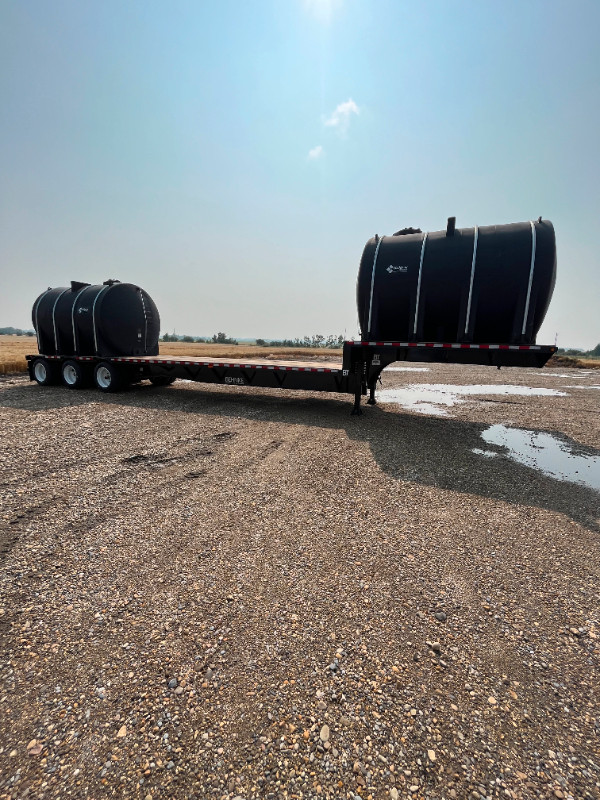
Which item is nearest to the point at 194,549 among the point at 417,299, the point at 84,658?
the point at 84,658

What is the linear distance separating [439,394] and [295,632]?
47.8 feet

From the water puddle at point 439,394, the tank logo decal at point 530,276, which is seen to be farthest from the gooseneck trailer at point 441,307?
the water puddle at point 439,394

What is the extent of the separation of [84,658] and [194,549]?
4.75 feet

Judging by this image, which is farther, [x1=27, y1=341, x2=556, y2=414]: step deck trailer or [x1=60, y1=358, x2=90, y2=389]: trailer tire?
[x1=60, y1=358, x2=90, y2=389]: trailer tire

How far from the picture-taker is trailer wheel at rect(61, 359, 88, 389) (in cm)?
1412

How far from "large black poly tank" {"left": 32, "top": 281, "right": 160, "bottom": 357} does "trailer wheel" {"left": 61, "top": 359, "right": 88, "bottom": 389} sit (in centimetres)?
49

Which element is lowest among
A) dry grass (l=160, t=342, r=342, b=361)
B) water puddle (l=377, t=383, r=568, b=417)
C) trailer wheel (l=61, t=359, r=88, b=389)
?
water puddle (l=377, t=383, r=568, b=417)

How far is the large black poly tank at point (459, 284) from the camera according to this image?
8.13 m

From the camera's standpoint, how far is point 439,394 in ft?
52.0

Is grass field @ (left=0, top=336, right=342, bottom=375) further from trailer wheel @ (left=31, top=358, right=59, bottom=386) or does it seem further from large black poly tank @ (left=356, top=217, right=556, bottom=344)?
large black poly tank @ (left=356, top=217, right=556, bottom=344)

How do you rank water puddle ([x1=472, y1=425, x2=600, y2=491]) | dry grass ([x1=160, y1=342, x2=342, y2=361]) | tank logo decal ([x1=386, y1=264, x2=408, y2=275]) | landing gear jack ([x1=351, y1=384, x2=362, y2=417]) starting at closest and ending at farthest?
water puddle ([x1=472, y1=425, x2=600, y2=491])
tank logo decal ([x1=386, y1=264, x2=408, y2=275])
landing gear jack ([x1=351, y1=384, x2=362, y2=417])
dry grass ([x1=160, y1=342, x2=342, y2=361])

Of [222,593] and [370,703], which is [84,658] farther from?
[370,703]

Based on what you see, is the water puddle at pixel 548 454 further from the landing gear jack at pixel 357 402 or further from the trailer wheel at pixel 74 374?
the trailer wheel at pixel 74 374

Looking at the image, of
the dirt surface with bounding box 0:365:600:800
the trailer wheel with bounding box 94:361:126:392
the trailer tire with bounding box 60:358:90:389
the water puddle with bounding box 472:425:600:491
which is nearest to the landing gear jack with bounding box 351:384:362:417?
the water puddle with bounding box 472:425:600:491
